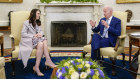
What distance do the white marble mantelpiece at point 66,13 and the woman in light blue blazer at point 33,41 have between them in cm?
229

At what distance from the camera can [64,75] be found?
1.93 m

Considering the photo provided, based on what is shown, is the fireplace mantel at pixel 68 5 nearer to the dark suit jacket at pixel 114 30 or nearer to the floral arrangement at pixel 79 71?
the dark suit jacket at pixel 114 30

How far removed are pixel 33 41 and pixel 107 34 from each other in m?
1.46

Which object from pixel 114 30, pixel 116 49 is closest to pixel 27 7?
pixel 114 30

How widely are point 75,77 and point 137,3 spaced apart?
5.16 metres

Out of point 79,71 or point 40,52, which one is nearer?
point 79,71

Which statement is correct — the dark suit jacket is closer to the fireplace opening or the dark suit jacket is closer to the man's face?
the man's face

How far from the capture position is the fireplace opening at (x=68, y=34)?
6.48m

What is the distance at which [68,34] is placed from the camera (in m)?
6.51

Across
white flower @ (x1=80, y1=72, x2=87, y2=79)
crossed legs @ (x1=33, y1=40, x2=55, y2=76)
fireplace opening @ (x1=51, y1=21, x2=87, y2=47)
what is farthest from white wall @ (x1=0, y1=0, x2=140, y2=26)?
white flower @ (x1=80, y1=72, x2=87, y2=79)

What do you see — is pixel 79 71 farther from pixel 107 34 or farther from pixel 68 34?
pixel 68 34

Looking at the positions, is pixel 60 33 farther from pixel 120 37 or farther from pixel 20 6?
pixel 120 37

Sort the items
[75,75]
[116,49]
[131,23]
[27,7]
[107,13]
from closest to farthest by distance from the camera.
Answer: [75,75] < [116,49] < [107,13] < [131,23] < [27,7]

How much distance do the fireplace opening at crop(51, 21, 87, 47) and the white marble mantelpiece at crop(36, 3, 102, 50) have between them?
0.53 ft
